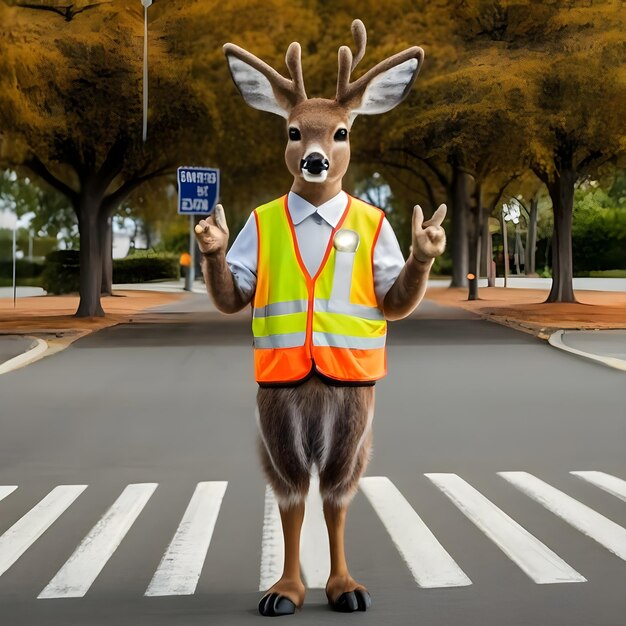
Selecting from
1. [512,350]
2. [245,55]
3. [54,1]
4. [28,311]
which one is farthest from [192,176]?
[245,55]

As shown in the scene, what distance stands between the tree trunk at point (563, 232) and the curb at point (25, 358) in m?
19.9

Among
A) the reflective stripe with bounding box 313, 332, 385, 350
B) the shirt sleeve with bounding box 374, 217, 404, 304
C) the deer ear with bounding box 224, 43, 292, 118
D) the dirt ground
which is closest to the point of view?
the reflective stripe with bounding box 313, 332, 385, 350

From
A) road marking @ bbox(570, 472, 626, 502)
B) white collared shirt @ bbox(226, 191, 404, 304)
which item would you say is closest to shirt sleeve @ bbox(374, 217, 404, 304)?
white collared shirt @ bbox(226, 191, 404, 304)

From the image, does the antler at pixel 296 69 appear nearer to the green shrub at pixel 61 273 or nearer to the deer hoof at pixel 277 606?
the deer hoof at pixel 277 606

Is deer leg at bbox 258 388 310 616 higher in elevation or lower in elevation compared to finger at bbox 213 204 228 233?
lower

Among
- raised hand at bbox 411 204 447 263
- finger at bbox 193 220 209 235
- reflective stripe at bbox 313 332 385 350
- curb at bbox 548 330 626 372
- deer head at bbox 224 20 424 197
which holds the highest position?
deer head at bbox 224 20 424 197

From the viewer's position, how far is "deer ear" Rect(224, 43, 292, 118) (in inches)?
203

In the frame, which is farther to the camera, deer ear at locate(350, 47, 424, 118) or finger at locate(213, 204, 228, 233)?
deer ear at locate(350, 47, 424, 118)

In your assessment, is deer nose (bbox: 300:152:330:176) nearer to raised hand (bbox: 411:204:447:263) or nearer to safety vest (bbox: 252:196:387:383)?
safety vest (bbox: 252:196:387:383)

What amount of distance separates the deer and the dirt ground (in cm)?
1800

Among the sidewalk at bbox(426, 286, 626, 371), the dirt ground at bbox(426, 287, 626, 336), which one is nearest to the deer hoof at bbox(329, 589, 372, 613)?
the sidewalk at bbox(426, 286, 626, 371)

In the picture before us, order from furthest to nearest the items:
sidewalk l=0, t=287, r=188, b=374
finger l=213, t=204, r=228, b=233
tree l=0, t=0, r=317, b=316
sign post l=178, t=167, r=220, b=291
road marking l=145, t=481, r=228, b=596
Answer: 1. sign post l=178, t=167, r=220, b=291
2. tree l=0, t=0, r=317, b=316
3. sidewalk l=0, t=287, r=188, b=374
4. road marking l=145, t=481, r=228, b=596
5. finger l=213, t=204, r=228, b=233

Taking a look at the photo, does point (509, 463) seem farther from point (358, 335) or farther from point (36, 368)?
point (36, 368)

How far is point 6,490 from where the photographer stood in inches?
306
